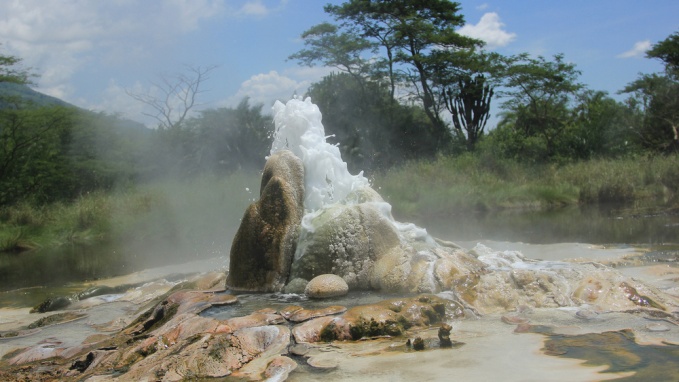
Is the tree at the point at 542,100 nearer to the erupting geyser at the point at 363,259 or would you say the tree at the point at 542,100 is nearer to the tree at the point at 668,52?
the tree at the point at 668,52

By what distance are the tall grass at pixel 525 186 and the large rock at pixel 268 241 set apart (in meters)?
13.8

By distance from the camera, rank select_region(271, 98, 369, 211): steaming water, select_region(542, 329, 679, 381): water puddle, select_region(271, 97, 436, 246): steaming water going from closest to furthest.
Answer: select_region(542, 329, 679, 381): water puddle < select_region(271, 97, 436, 246): steaming water < select_region(271, 98, 369, 211): steaming water

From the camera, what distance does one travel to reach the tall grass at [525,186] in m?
20.4

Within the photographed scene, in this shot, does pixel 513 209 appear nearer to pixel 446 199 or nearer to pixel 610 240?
pixel 446 199

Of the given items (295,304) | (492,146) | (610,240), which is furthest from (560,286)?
(492,146)

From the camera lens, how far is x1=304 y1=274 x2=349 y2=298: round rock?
20.2 feet

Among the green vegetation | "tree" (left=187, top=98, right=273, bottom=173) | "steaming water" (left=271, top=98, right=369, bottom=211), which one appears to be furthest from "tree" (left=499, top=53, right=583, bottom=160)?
"steaming water" (left=271, top=98, right=369, bottom=211)

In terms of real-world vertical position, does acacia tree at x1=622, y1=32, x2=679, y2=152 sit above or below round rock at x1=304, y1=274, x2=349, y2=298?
above

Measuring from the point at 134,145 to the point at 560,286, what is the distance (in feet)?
87.1

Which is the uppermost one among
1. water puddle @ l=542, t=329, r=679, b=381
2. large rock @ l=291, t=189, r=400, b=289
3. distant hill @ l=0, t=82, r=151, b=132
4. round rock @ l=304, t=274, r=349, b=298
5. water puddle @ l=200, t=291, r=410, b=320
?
distant hill @ l=0, t=82, r=151, b=132

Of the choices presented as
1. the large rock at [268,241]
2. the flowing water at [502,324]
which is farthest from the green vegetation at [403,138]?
the large rock at [268,241]

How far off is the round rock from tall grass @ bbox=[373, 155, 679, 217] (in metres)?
14.4

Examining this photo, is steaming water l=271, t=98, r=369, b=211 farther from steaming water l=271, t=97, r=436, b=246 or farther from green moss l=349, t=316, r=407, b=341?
green moss l=349, t=316, r=407, b=341

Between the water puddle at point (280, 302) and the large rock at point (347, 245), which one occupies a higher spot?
the large rock at point (347, 245)
